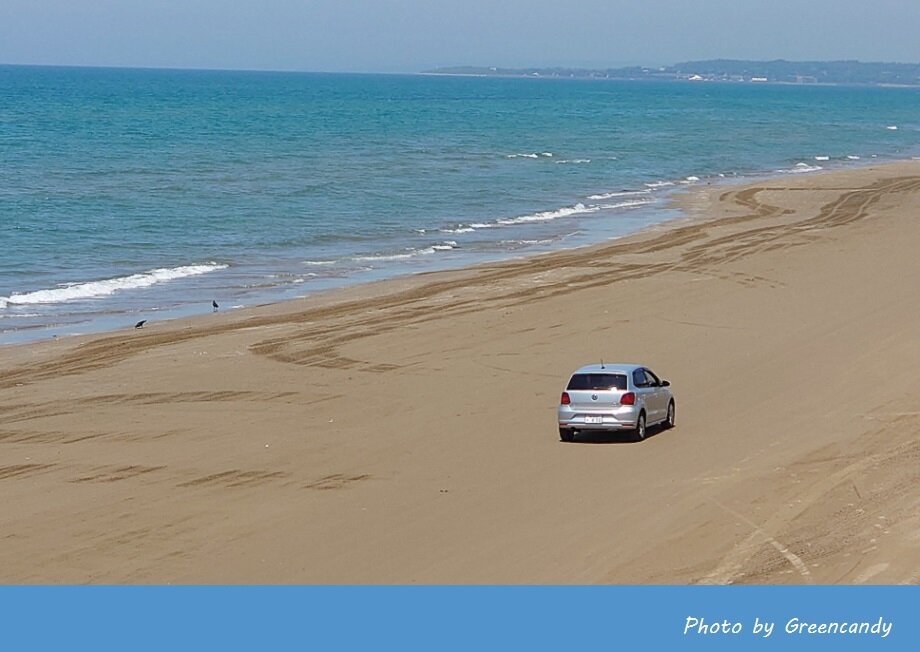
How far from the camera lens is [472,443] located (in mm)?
19719

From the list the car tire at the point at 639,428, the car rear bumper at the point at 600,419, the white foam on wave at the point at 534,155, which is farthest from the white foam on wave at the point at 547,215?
the car rear bumper at the point at 600,419

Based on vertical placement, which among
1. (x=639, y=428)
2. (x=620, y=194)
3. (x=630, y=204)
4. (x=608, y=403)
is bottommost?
(x=620, y=194)

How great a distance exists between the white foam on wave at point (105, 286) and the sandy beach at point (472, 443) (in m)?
5.40

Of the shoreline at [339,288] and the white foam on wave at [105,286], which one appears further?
the white foam on wave at [105,286]

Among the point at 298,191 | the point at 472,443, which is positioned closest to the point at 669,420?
the point at 472,443

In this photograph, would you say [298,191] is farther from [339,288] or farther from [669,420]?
[669,420]

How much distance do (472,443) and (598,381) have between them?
2.19m

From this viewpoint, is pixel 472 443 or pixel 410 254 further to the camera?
pixel 410 254

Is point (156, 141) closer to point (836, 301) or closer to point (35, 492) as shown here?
point (836, 301)

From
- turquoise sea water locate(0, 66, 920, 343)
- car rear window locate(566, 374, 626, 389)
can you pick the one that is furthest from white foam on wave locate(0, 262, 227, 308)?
car rear window locate(566, 374, 626, 389)

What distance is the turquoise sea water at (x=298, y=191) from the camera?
37031 mm

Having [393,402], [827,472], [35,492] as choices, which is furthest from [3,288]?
[827,472]

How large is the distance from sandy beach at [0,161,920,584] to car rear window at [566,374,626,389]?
85 cm

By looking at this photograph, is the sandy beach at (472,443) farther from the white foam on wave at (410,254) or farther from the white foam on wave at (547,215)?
the white foam on wave at (547,215)
